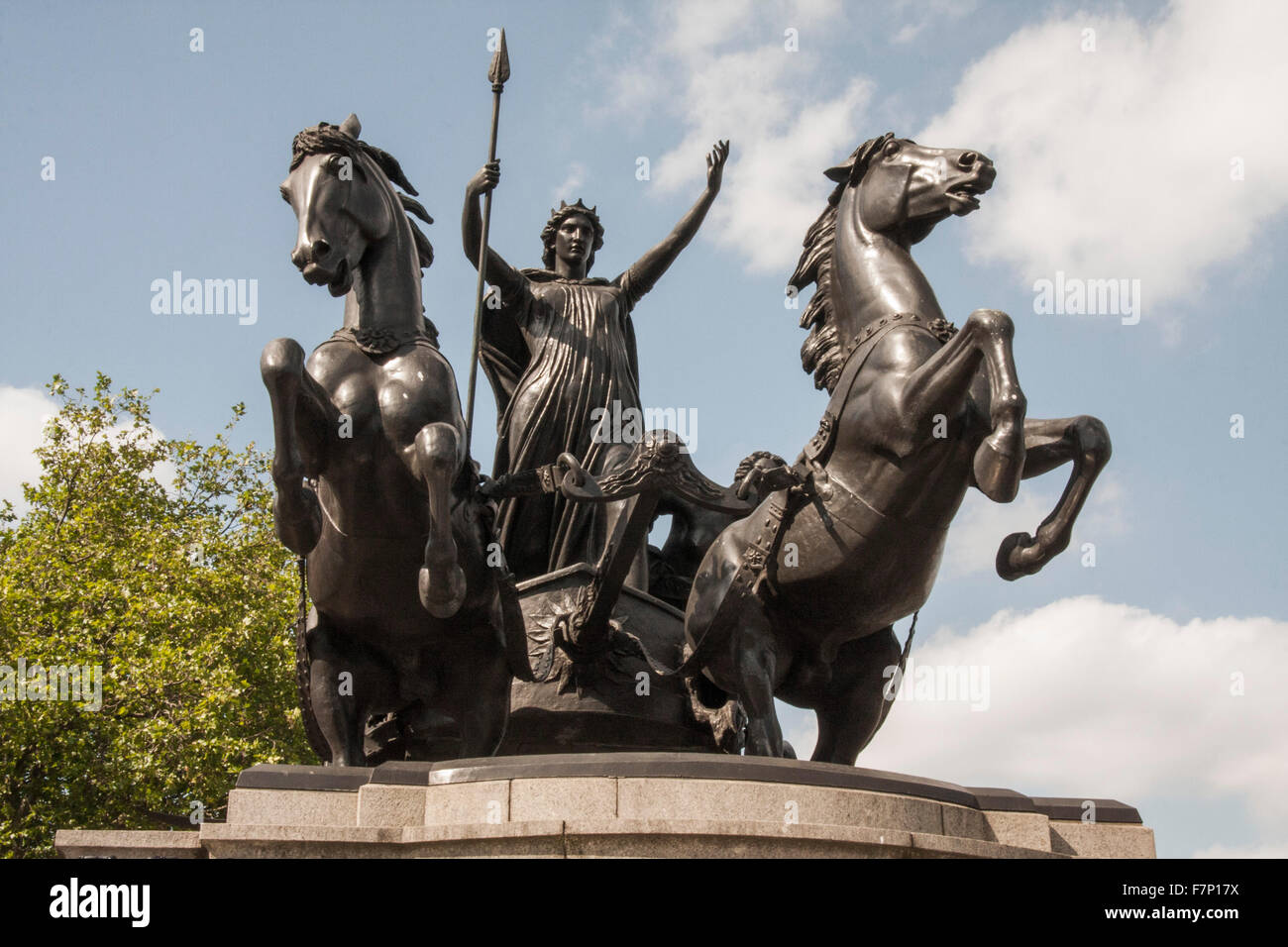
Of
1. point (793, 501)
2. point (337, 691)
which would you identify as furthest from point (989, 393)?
point (337, 691)

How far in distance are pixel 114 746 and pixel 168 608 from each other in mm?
2324

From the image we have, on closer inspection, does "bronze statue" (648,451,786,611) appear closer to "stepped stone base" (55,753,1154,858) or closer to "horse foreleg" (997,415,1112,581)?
"horse foreleg" (997,415,1112,581)

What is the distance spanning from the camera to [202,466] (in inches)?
1049

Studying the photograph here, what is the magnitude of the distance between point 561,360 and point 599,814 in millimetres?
5287

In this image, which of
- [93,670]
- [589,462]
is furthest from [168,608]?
[589,462]

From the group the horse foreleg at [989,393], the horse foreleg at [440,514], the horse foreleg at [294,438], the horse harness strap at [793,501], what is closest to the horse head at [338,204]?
the horse foreleg at [294,438]

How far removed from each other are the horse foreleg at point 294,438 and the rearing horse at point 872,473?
2333 millimetres

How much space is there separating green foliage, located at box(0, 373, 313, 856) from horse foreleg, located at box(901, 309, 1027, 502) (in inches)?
445

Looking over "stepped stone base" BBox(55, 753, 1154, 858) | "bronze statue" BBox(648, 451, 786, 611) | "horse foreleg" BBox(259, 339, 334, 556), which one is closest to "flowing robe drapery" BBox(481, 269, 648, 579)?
"bronze statue" BBox(648, 451, 786, 611)

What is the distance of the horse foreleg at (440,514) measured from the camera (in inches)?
269

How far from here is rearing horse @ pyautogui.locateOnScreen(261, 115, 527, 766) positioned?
695 centimetres

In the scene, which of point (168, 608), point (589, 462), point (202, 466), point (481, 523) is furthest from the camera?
point (202, 466)

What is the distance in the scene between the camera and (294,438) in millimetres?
6773
